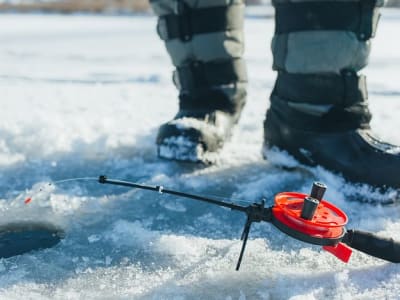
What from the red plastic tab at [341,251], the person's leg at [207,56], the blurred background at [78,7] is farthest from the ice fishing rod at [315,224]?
the blurred background at [78,7]

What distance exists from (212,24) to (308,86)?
0.47m

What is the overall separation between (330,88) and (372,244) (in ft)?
1.75

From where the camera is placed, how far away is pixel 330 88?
1261 mm

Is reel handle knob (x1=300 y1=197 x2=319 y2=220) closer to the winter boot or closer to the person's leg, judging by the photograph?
the winter boot

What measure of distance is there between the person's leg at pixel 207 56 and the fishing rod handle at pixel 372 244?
685 millimetres

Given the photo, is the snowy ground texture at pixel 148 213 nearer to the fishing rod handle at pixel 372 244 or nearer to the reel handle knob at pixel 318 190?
the fishing rod handle at pixel 372 244

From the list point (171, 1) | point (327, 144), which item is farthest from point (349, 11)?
point (171, 1)

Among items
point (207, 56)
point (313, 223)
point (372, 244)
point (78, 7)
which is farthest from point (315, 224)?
point (78, 7)

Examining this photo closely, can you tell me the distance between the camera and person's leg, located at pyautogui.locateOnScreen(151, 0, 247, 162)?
1575 mm

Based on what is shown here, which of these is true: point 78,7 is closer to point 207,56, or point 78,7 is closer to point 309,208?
point 207,56

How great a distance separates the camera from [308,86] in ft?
4.21

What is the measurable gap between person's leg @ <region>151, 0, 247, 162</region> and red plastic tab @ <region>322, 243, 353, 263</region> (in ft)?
2.23

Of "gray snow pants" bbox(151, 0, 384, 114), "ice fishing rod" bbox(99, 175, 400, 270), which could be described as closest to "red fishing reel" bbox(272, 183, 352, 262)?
"ice fishing rod" bbox(99, 175, 400, 270)

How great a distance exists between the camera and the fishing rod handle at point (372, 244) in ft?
2.79
